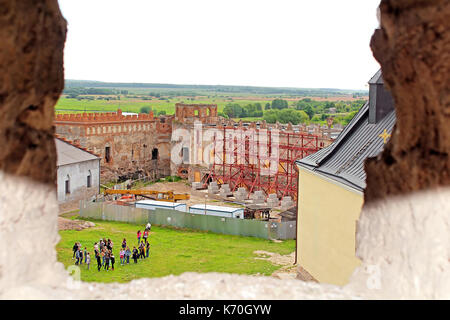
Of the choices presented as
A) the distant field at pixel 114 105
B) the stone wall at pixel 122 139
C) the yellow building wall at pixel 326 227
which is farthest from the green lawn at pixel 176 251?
the distant field at pixel 114 105

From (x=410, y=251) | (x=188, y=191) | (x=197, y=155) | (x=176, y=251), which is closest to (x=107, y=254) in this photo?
(x=176, y=251)

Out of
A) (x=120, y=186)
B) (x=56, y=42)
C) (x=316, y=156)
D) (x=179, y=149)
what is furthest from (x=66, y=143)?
(x=56, y=42)

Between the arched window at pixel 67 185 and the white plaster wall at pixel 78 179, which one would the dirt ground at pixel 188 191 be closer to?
the white plaster wall at pixel 78 179

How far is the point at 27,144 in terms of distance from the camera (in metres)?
5.27

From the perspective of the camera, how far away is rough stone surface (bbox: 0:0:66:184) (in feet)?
16.1

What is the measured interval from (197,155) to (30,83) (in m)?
41.0

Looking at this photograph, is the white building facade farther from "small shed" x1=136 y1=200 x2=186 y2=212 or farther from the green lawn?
"small shed" x1=136 y1=200 x2=186 y2=212

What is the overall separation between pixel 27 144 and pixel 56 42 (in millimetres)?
1012

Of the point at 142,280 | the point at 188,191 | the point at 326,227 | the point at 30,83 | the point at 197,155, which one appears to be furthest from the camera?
the point at 197,155

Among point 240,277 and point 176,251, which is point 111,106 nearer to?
point 176,251

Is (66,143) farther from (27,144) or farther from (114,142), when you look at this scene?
(27,144)

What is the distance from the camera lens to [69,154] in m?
34.3

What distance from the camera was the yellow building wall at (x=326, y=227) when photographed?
40.1ft
